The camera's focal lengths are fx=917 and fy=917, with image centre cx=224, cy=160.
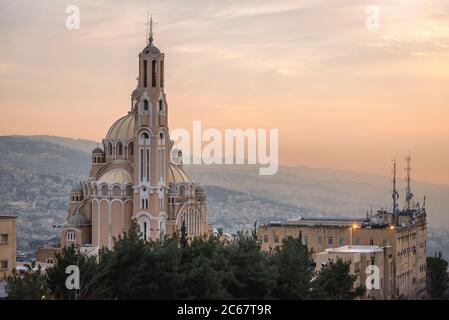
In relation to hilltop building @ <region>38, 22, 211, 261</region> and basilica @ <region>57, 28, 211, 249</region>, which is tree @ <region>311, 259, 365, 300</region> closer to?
hilltop building @ <region>38, 22, 211, 261</region>

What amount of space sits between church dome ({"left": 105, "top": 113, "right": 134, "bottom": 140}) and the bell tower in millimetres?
1259

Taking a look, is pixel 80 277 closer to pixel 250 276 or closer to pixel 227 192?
pixel 250 276

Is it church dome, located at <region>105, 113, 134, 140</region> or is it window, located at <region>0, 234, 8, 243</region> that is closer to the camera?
window, located at <region>0, 234, 8, 243</region>

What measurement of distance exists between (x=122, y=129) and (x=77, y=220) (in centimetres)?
610

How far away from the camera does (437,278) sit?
53906 mm

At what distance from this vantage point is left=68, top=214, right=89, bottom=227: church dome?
53.6 metres

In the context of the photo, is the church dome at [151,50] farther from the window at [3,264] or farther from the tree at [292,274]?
the tree at [292,274]

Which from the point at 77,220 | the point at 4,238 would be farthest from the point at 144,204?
the point at 4,238

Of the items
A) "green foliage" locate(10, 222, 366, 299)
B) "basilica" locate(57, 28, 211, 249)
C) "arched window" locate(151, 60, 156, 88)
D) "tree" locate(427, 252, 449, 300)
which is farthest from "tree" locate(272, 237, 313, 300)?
"arched window" locate(151, 60, 156, 88)

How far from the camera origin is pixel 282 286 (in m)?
25.8

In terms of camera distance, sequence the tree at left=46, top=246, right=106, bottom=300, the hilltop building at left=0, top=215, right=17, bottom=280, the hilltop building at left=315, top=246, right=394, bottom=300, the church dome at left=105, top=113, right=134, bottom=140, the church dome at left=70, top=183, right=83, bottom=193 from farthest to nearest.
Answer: the church dome at left=70, top=183, right=83, bottom=193 < the church dome at left=105, top=113, right=134, bottom=140 < the hilltop building at left=0, top=215, right=17, bottom=280 < the hilltop building at left=315, top=246, right=394, bottom=300 < the tree at left=46, top=246, right=106, bottom=300

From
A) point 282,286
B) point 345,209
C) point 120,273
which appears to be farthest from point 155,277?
point 345,209

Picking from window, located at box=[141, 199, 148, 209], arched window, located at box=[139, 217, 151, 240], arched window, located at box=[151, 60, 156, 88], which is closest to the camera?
arched window, located at box=[139, 217, 151, 240]
